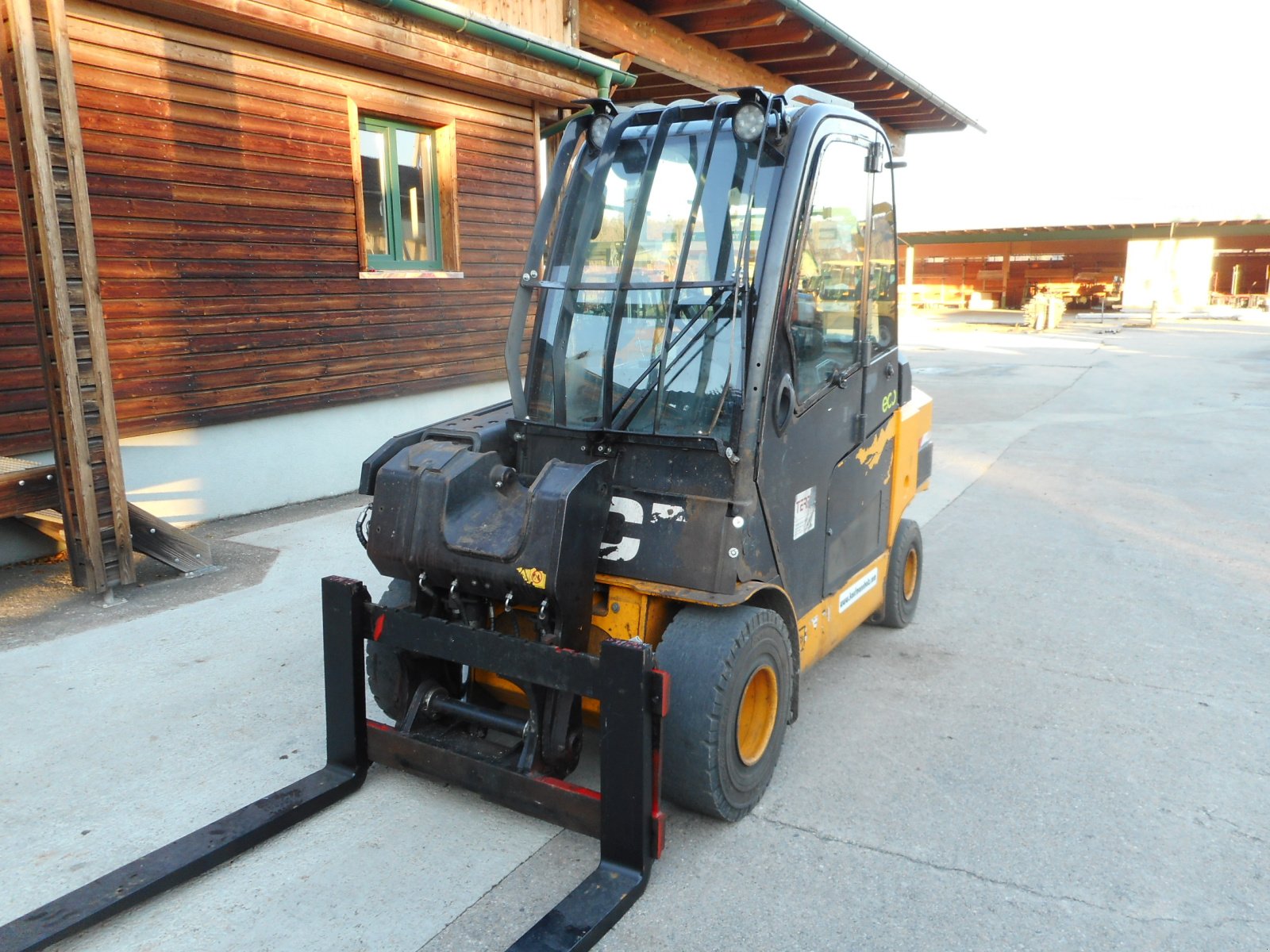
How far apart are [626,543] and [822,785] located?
1220 mm

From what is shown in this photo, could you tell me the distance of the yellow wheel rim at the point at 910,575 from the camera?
5.27m

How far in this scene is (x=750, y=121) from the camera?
322 cm

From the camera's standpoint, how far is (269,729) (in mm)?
3906

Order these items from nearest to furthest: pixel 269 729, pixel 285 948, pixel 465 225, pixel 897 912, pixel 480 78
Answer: pixel 285 948, pixel 897 912, pixel 269 729, pixel 480 78, pixel 465 225

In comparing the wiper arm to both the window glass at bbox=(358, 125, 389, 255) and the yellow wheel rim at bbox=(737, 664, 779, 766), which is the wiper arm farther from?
the window glass at bbox=(358, 125, 389, 255)

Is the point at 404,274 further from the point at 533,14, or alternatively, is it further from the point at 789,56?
the point at 789,56

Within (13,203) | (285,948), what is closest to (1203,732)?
(285,948)

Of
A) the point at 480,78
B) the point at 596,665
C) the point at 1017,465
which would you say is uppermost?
the point at 480,78

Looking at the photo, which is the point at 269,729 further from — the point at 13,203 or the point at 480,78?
the point at 480,78

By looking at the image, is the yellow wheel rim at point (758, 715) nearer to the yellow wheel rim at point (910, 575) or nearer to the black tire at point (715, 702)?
the black tire at point (715, 702)

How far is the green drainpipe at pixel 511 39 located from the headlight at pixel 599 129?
4.38 m

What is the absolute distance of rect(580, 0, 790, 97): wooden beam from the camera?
9.53m

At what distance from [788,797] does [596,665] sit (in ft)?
3.65

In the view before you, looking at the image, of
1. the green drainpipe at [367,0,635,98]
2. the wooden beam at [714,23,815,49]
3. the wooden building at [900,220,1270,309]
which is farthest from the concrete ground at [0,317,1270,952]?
the wooden building at [900,220,1270,309]
